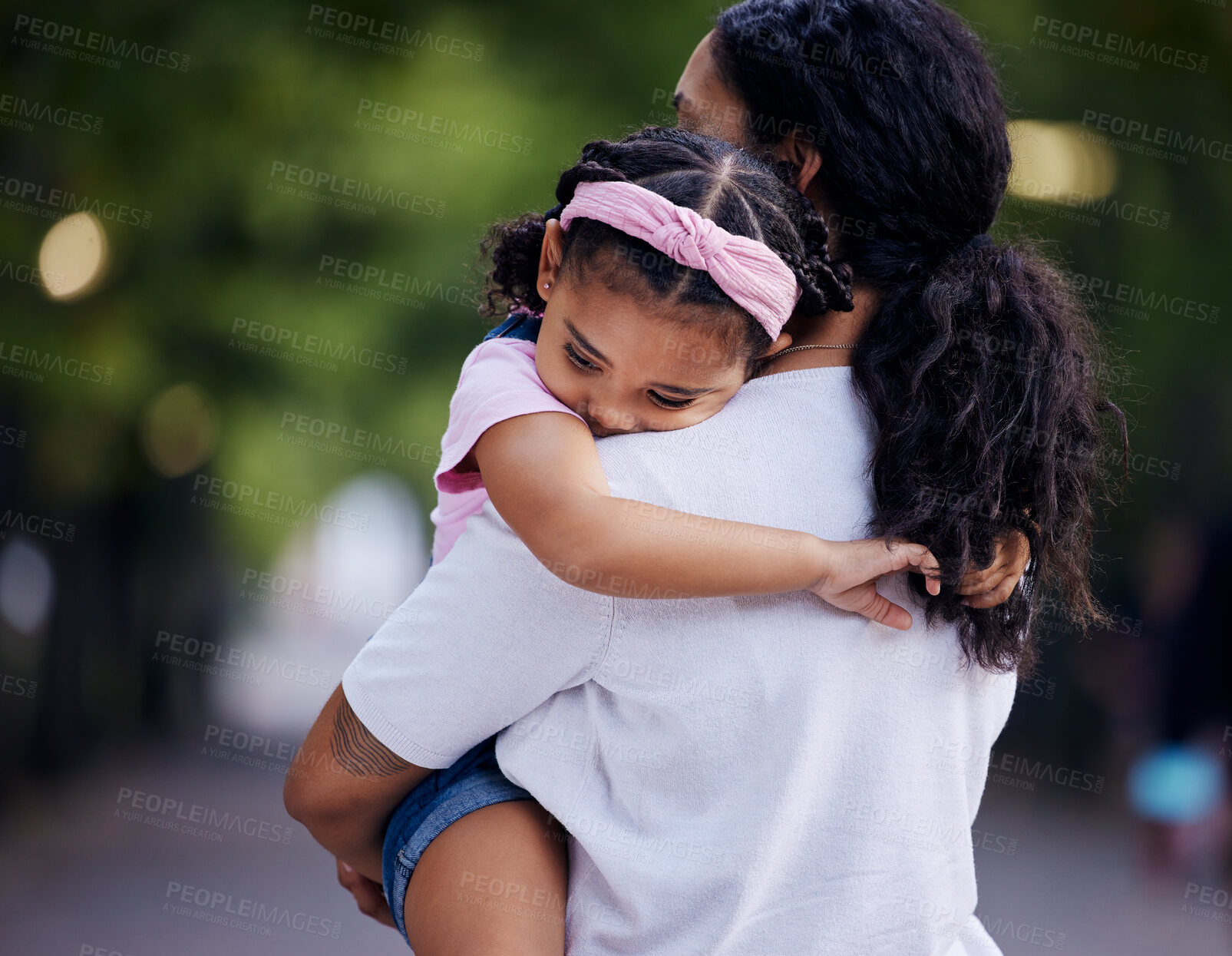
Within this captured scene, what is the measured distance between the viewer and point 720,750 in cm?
125

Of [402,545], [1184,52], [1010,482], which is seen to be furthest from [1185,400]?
[1010,482]

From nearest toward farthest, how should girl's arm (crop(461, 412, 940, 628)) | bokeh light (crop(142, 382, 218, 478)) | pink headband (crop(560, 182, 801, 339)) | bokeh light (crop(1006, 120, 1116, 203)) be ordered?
girl's arm (crop(461, 412, 940, 628))
pink headband (crop(560, 182, 801, 339))
bokeh light (crop(1006, 120, 1116, 203))
bokeh light (crop(142, 382, 218, 478))

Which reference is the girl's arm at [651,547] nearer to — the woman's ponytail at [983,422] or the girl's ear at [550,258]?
the woman's ponytail at [983,422]

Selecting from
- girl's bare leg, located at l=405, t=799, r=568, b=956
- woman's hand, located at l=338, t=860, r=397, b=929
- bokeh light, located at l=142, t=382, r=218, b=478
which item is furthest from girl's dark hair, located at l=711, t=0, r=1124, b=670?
bokeh light, located at l=142, t=382, r=218, b=478

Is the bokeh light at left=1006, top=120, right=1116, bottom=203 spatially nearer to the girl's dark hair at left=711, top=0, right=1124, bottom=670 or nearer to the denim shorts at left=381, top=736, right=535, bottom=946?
the girl's dark hair at left=711, top=0, right=1124, bottom=670

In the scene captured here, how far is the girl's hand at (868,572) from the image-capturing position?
1.24 meters

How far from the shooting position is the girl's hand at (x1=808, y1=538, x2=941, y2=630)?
48.8 inches

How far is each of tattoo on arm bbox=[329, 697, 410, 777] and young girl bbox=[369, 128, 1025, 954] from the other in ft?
0.23

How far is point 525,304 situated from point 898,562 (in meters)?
0.78

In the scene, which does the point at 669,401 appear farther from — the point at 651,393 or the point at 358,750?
the point at 358,750

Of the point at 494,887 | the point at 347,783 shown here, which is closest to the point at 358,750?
the point at 347,783

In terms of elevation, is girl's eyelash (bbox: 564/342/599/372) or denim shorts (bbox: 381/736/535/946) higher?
girl's eyelash (bbox: 564/342/599/372)

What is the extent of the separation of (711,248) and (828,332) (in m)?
0.23

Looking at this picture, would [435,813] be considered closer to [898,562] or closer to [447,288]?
[898,562]
